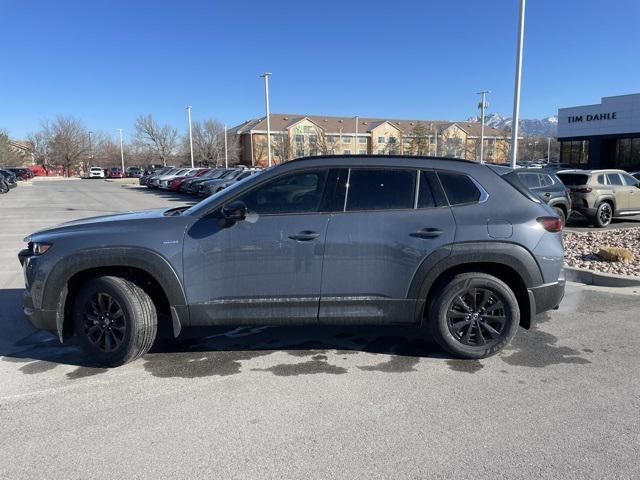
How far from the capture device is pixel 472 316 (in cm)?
425

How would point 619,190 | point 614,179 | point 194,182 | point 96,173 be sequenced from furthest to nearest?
1. point 96,173
2. point 194,182
3. point 614,179
4. point 619,190

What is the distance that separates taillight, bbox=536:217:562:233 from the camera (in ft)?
13.8

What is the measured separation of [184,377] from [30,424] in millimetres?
1120

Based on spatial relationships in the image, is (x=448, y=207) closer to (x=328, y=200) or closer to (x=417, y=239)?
(x=417, y=239)

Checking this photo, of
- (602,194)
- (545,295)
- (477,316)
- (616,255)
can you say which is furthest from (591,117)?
(477,316)

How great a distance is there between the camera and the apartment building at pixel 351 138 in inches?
3078

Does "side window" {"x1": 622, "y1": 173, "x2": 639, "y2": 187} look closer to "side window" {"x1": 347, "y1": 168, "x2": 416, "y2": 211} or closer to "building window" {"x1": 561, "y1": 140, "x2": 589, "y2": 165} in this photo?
"side window" {"x1": 347, "y1": 168, "x2": 416, "y2": 211}

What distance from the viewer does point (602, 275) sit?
6793mm

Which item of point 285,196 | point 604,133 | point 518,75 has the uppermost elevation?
point 604,133

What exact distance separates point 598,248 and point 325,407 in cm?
706

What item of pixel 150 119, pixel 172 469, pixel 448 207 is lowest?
pixel 172 469

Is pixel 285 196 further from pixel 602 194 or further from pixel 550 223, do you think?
pixel 602 194

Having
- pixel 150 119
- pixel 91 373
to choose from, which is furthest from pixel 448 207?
pixel 150 119

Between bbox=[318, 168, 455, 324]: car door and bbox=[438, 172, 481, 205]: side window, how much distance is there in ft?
0.29
